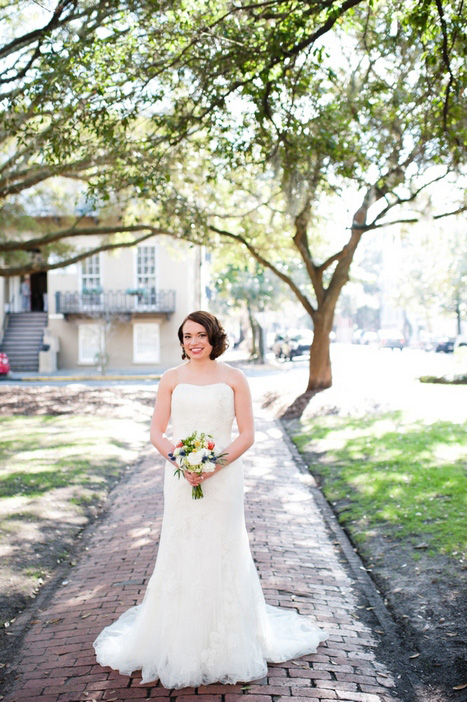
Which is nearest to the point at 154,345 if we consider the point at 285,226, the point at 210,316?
the point at 285,226

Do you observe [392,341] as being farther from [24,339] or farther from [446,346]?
[24,339]

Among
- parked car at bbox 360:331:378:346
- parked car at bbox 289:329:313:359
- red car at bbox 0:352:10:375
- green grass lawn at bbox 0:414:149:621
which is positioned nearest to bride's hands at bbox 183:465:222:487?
green grass lawn at bbox 0:414:149:621

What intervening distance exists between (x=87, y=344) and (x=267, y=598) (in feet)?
97.1

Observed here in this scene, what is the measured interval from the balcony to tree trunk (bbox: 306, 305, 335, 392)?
15.6 meters

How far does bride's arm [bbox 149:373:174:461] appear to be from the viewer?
432 centimetres

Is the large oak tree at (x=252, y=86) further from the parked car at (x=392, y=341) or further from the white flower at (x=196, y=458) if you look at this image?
the parked car at (x=392, y=341)

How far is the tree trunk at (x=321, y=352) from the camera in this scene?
61.0ft

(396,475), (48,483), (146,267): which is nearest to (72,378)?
(146,267)

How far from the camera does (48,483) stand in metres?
9.39

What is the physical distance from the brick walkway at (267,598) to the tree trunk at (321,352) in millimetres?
9024

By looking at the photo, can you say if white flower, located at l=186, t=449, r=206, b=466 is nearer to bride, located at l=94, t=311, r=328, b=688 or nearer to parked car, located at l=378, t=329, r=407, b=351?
bride, located at l=94, t=311, r=328, b=688

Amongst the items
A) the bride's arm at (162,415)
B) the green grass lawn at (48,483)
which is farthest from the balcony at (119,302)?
the bride's arm at (162,415)

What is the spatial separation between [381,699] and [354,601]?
5.53ft

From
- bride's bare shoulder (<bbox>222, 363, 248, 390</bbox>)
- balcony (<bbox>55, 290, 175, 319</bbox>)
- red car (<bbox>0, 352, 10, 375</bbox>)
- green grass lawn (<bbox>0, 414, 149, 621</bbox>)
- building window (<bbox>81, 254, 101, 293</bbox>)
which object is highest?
building window (<bbox>81, 254, 101, 293</bbox>)
